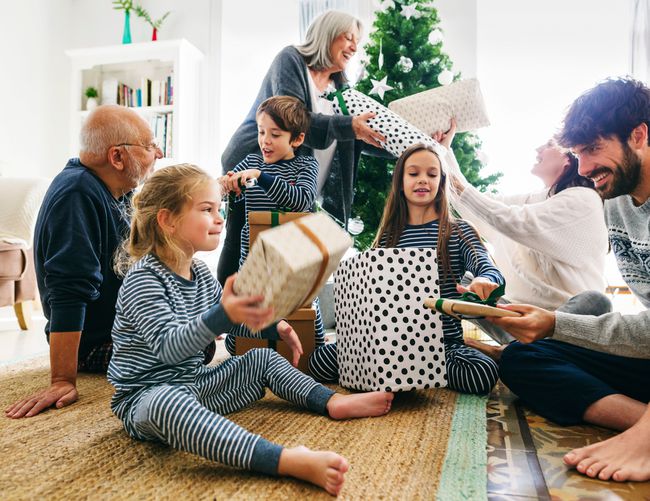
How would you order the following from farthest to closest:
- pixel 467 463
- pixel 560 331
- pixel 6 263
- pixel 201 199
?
1. pixel 6 263
2. pixel 201 199
3. pixel 560 331
4. pixel 467 463

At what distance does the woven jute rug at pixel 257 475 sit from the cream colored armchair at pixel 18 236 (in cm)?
121

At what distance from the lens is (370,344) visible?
126 centimetres

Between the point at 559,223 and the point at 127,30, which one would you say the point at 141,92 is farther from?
the point at 559,223

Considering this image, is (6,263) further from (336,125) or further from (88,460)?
(88,460)

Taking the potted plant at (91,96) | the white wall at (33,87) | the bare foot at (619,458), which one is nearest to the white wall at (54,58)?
the white wall at (33,87)

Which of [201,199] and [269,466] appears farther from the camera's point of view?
[201,199]

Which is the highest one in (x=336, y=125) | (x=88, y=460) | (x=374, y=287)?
(x=336, y=125)

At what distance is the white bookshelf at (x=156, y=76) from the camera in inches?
144

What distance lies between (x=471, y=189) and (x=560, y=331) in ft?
2.71

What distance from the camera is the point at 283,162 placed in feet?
6.06

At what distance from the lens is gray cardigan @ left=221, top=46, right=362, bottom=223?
1898mm

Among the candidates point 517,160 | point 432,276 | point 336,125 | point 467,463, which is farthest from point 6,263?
point 517,160

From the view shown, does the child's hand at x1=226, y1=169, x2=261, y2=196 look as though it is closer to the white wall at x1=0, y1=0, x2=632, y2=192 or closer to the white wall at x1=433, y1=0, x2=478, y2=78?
the white wall at x1=0, y1=0, x2=632, y2=192

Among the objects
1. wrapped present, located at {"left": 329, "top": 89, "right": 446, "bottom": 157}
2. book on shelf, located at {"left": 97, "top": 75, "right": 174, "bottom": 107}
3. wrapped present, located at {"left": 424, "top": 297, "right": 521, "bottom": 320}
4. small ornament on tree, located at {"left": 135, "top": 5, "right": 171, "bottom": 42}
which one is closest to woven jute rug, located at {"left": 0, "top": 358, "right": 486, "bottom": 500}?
wrapped present, located at {"left": 424, "top": 297, "right": 521, "bottom": 320}
